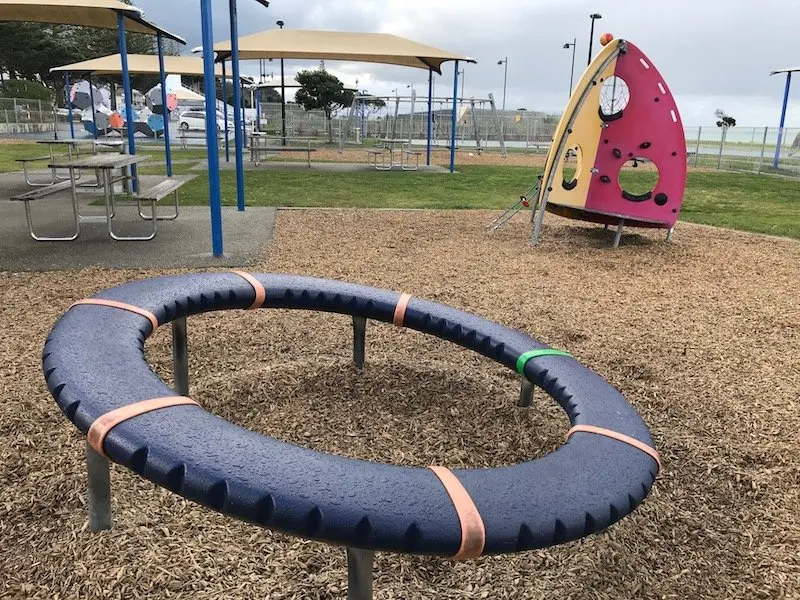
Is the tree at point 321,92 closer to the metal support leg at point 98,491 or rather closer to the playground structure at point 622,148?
the playground structure at point 622,148

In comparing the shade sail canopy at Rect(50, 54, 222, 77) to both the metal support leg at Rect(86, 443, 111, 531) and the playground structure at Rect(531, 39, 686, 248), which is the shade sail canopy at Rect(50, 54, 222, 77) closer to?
the playground structure at Rect(531, 39, 686, 248)

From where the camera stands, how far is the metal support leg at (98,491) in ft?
6.46

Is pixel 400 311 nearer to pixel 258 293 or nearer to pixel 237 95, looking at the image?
pixel 258 293

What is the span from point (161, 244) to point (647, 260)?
4.64 metres

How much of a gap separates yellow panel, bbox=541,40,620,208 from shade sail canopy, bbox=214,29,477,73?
729cm

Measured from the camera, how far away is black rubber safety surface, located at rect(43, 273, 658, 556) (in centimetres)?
137

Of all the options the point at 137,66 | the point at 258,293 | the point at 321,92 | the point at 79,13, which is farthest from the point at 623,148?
the point at 321,92

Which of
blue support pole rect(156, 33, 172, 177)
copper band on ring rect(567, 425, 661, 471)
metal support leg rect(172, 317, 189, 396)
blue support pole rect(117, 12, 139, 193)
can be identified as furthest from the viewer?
blue support pole rect(156, 33, 172, 177)

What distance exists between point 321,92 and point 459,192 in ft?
78.5

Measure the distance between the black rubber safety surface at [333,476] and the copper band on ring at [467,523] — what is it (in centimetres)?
1

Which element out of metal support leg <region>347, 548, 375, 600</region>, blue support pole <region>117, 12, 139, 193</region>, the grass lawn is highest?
blue support pole <region>117, 12, 139, 193</region>

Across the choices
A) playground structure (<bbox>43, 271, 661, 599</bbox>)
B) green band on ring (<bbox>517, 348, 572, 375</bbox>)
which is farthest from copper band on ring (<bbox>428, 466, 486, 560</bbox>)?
green band on ring (<bbox>517, 348, 572, 375</bbox>)

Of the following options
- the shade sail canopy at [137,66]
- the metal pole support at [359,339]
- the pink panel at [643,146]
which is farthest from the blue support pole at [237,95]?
the shade sail canopy at [137,66]

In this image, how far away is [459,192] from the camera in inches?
455
